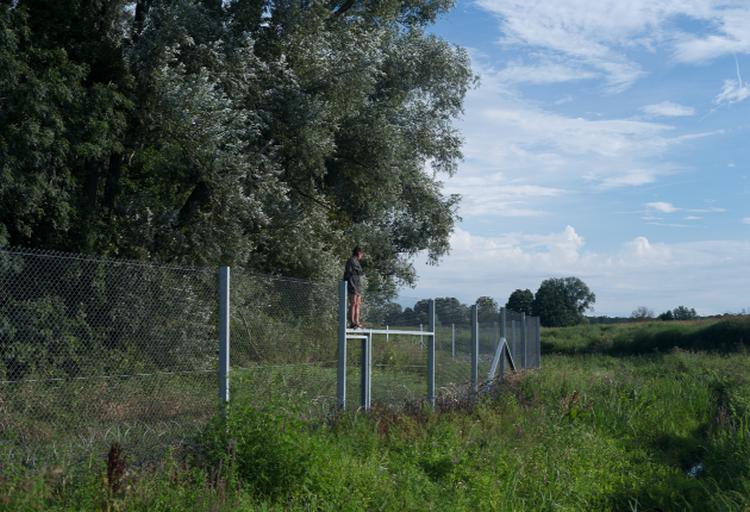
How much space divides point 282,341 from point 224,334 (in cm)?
129

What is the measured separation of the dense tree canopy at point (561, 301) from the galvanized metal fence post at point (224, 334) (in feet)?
249

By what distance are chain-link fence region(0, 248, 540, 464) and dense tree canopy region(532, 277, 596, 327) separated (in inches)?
2941

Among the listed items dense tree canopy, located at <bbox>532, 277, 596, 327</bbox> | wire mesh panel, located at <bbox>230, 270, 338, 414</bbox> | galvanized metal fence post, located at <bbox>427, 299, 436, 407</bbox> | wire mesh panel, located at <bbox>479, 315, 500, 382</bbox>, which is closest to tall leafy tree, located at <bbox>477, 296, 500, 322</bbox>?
wire mesh panel, located at <bbox>479, 315, 500, 382</bbox>

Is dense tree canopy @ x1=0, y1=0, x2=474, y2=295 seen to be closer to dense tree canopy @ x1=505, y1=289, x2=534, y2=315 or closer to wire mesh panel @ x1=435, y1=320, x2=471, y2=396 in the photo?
wire mesh panel @ x1=435, y1=320, x2=471, y2=396

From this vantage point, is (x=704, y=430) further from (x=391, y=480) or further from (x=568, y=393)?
(x=391, y=480)

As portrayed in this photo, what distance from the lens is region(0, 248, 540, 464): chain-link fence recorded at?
247 inches

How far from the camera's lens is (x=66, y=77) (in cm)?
1416

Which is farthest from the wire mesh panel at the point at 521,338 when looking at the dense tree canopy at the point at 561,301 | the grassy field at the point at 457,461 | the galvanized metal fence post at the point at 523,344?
the dense tree canopy at the point at 561,301

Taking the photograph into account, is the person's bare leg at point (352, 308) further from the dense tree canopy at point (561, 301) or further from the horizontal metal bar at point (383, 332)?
the dense tree canopy at point (561, 301)

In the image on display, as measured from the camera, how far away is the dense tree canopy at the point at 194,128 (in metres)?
13.7

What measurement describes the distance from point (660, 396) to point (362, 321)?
7.09 meters

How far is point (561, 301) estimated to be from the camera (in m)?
87.6

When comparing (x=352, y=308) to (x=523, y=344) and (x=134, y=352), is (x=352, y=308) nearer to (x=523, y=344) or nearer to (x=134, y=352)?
(x=134, y=352)

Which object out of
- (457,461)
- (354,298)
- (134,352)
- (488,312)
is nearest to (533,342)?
(488,312)
